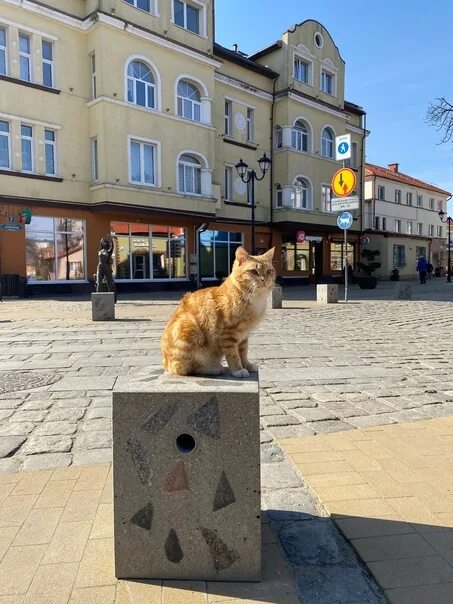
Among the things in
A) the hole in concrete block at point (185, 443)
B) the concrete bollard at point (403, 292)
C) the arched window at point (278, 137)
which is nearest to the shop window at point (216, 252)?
the arched window at point (278, 137)

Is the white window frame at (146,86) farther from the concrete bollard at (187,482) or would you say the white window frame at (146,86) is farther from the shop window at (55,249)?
the concrete bollard at (187,482)

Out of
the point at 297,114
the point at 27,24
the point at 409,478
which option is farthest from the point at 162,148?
the point at 409,478

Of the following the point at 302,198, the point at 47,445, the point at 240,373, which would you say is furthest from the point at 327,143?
the point at 240,373

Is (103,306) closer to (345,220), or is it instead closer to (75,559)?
(345,220)

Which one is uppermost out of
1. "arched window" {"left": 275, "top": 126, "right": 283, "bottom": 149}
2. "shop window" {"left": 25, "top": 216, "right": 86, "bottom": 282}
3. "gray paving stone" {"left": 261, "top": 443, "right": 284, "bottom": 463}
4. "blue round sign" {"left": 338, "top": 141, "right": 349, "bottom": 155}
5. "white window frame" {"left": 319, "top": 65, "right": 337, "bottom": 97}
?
"white window frame" {"left": 319, "top": 65, "right": 337, "bottom": 97}

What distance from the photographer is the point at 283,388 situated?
5.75 metres

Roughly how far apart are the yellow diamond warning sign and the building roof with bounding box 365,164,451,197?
120 ft

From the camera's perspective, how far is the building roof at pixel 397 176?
5056cm

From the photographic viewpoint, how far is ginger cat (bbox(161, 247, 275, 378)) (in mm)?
2754

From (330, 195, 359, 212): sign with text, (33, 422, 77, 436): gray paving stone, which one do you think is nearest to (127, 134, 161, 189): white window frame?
(330, 195, 359, 212): sign with text

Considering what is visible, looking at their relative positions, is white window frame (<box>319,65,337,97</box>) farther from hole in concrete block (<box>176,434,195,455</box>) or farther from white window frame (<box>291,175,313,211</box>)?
hole in concrete block (<box>176,434,195,455</box>)

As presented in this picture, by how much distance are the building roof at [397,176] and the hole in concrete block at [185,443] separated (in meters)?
51.5

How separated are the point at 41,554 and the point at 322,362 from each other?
5.52 meters

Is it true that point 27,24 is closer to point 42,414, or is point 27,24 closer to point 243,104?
point 243,104
